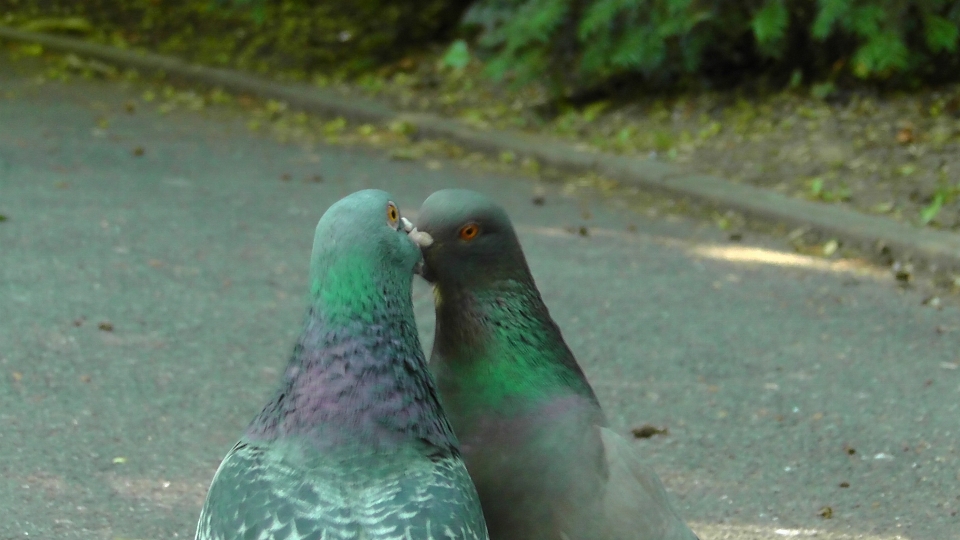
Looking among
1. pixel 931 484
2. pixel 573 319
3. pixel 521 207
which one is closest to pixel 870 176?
pixel 521 207

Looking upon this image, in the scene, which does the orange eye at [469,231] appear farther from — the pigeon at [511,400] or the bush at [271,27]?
the bush at [271,27]

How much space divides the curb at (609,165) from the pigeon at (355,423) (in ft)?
15.4

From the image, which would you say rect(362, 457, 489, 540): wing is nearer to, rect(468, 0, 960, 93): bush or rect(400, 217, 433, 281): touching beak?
rect(400, 217, 433, 281): touching beak

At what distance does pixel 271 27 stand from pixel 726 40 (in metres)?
5.56

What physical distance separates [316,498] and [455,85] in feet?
29.6

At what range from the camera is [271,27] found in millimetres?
12680

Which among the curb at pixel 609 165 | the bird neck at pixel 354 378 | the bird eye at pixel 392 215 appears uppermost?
the bird eye at pixel 392 215

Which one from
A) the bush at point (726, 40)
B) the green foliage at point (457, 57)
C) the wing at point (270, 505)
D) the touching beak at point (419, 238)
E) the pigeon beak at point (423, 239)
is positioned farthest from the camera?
the green foliage at point (457, 57)

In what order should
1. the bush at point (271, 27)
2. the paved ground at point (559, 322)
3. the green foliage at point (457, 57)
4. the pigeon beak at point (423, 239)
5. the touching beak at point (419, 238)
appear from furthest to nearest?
the bush at point (271, 27)
the green foliage at point (457, 57)
the paved ground at point (559, 322)
the pigeon beak at point (423, 239)
the touching beak at point (419, 238)

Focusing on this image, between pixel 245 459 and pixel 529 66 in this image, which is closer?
pixel 245 459

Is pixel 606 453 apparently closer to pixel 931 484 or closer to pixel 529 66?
pixel 931 484

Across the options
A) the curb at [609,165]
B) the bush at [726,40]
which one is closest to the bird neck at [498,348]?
the curb at [609,165]

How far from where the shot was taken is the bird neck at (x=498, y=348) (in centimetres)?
259

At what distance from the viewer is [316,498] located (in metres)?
2.04
